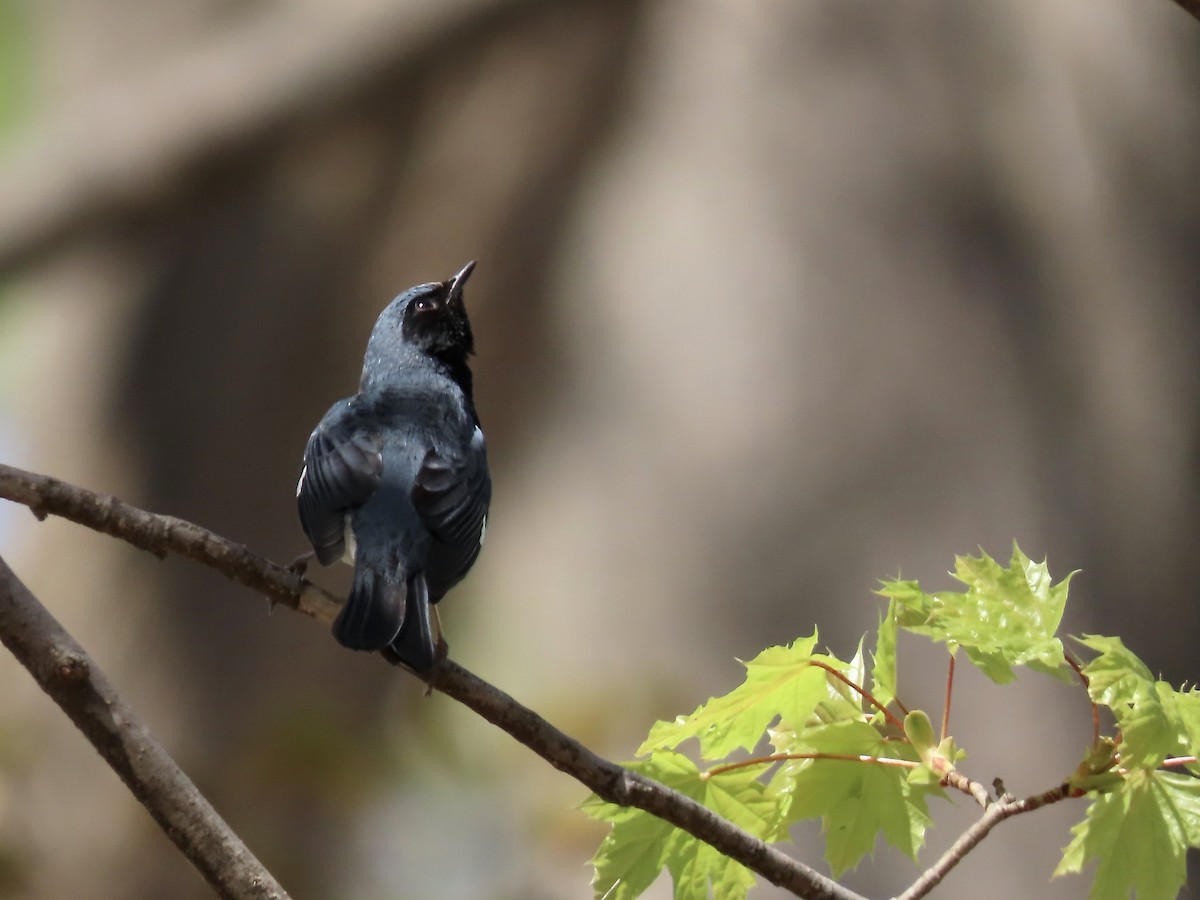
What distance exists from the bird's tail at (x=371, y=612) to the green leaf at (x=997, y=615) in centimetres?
76

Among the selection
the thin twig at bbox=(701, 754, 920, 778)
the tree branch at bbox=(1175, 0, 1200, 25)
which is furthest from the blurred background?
the tree branch at bbox=(1175, 0, 1200, 25)

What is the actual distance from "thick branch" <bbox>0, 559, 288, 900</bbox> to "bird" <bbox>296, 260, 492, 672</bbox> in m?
0.32

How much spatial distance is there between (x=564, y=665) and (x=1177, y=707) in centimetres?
289

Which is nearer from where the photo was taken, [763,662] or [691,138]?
[763,662]

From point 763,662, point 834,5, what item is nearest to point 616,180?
point 834,5

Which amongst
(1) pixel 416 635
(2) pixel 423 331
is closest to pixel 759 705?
(1) pixel 416 635

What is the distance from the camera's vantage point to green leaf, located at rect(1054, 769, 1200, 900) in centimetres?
140

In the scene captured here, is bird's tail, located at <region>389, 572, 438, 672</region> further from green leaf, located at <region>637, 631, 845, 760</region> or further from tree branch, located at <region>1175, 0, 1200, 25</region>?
tree branch, located at <region>1175, 0, 1200, 25</region>

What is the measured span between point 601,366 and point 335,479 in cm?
246

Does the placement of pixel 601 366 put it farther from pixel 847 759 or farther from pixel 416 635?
pixel 847 759

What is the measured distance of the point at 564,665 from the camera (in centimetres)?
414

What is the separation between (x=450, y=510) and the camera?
88.9 inches

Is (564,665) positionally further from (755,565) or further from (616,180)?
(616,180)

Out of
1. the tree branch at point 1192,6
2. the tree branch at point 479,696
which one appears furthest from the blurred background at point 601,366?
the tree branch at point 1192,6
